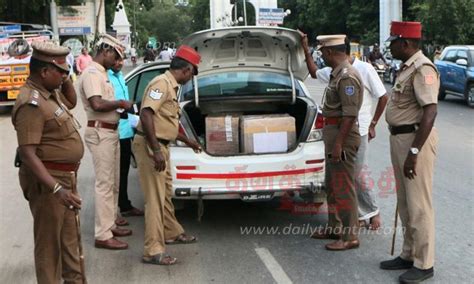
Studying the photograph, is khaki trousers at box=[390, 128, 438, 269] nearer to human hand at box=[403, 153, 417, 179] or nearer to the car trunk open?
human hand at box=[403, 153, 417, 179]

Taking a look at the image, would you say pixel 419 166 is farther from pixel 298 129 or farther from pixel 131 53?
pixel 131 53

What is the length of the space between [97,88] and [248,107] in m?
1.93

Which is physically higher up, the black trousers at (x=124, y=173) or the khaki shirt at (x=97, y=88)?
the khaki shirt at (x=97, y=88)

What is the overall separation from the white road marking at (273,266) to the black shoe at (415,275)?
0.89m

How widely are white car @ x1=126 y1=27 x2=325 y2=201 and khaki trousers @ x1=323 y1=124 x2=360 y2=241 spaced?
0.77ft

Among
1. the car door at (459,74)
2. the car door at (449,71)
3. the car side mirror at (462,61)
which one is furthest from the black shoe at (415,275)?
the car door at (449,71)

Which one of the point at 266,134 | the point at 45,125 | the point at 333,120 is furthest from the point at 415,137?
the point at 45,125

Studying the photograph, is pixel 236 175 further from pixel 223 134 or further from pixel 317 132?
pixel 317 132

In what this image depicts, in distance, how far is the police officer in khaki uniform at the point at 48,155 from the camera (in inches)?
141

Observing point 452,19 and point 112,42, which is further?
point 452,19

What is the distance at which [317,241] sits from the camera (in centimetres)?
550

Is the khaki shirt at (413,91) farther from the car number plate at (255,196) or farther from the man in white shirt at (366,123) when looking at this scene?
the car number plate at (255,196)

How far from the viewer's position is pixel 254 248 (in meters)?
5.32

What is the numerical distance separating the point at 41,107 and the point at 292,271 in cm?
242
